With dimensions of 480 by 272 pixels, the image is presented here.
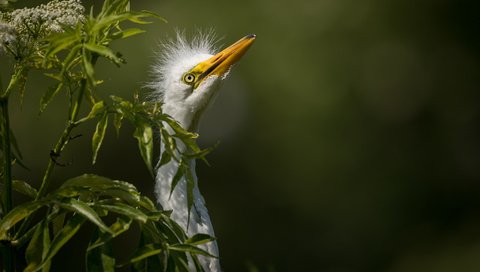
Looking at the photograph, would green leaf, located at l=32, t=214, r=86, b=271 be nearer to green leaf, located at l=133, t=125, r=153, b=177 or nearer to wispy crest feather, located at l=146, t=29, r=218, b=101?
green leaf, located at l=133, t=125, r=153, b=177

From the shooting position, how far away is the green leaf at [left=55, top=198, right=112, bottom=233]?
1.96 meters

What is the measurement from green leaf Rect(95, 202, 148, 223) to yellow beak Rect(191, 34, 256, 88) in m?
1.42

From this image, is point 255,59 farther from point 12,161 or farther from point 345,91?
point 12,161

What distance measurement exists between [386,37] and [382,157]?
992mm

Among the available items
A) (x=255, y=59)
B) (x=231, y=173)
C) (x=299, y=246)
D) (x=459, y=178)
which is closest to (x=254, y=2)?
(x=255, y=59)

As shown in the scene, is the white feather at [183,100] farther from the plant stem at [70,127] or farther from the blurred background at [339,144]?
the blurred background at [339,144]

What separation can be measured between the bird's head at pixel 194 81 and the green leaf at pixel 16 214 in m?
1.36

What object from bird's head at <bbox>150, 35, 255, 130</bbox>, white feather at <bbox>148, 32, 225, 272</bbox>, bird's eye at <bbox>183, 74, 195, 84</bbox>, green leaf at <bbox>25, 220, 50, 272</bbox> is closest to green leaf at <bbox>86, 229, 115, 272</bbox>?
green leaf at <bbox>25, 220, 50, 272</bbox>

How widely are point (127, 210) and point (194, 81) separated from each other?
1.49 meters

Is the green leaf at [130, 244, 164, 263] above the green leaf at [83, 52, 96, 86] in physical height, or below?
below

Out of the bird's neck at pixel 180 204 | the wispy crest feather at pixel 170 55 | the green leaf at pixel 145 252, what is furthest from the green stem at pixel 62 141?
the wispy crest feather at pixel 170 55

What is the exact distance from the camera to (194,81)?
137 inches

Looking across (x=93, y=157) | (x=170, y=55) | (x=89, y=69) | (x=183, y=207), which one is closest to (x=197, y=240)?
(x=93, y=157)

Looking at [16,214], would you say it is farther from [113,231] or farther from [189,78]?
[189,78]
